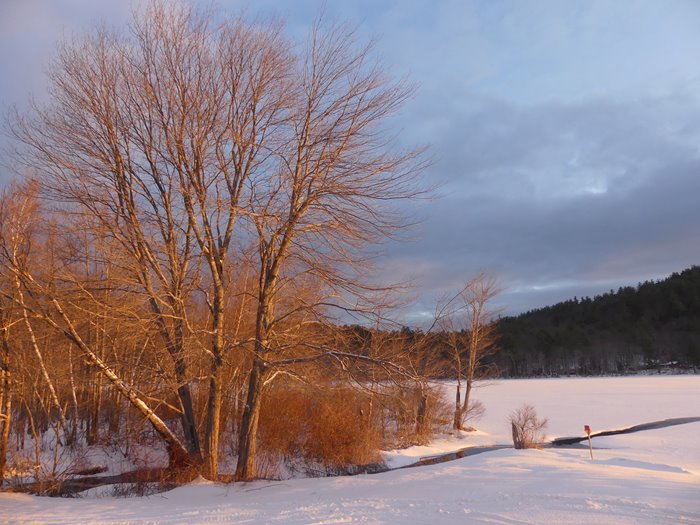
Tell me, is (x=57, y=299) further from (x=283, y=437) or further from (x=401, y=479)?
(x=283, y=437)

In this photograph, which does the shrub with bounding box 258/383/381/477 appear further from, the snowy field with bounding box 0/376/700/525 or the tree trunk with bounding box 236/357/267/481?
the snowy field with bounding box 0/376/700/525

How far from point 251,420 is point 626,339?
110 meters

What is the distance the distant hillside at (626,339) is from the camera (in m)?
102

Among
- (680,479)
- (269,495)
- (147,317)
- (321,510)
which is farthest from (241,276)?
(680,479)

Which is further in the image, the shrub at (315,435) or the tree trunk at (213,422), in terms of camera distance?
the shrub at (315,435)

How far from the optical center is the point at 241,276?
18125 millimetres

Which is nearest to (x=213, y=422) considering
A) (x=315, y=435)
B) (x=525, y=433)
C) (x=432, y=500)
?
(x=432, y=500)

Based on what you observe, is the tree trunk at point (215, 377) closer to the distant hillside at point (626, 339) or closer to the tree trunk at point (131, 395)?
the tree trunk at point (131, 395)

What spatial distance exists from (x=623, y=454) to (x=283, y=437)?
12.3 metres

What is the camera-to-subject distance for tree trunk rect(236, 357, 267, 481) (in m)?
12.8

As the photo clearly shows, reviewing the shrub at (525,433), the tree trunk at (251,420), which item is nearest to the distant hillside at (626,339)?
the shrub at (525,433)

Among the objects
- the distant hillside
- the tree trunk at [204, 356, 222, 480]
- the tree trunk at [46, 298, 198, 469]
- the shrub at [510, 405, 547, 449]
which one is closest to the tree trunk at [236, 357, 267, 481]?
the tree trunk at [204, 356, 222, 480]

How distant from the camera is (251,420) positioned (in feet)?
42.4

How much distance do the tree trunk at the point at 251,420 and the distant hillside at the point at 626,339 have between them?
89749mm
